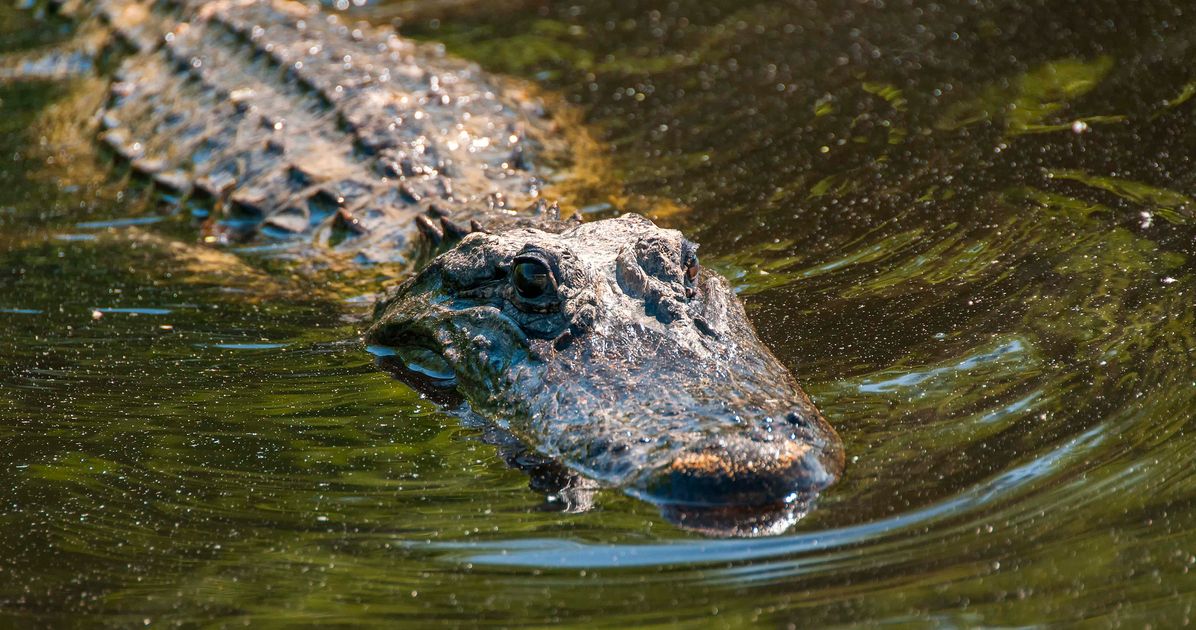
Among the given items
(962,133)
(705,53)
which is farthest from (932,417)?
(705,53)

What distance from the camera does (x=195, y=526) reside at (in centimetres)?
384

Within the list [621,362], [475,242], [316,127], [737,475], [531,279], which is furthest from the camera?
[316,127]

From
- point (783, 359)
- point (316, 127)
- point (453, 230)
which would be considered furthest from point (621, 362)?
point (316, 127)

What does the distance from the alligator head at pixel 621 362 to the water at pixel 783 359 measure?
Result: 0.15m

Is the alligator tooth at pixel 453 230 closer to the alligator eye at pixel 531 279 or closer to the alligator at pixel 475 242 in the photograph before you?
the alligator at pixel 475 242

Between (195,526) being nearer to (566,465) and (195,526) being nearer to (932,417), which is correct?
(566,465)

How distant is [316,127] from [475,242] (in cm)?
272

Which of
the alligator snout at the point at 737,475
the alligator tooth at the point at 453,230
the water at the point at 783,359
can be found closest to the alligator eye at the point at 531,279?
the water at the point at 783,359

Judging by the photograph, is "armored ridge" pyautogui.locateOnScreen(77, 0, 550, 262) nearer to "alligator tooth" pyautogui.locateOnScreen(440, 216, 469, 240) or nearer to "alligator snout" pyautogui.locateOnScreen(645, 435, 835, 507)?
"alligator tooth" pyautogui.locateOnScreen(440, 216, 469, 240)

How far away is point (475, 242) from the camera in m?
5.16

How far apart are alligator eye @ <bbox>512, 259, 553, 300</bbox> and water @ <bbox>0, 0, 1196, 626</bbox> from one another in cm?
51

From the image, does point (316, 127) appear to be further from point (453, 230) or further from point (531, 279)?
point (531, 279)

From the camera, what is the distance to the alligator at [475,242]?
3781mm

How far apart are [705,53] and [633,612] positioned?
6.56m
